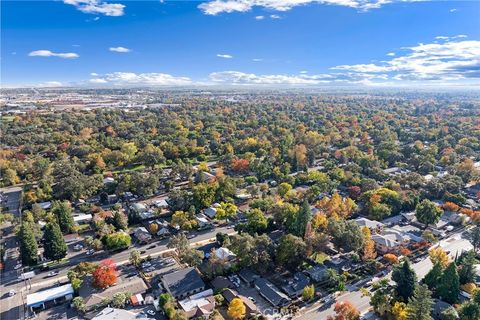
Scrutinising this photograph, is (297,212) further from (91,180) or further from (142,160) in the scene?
(142,160)

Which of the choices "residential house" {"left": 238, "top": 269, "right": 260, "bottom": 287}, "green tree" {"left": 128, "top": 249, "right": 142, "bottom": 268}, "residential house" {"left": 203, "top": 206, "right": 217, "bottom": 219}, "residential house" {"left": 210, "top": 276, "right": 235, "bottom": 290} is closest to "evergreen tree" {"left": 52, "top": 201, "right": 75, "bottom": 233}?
"green tree" {"left": 128, "top": 249, "right": 142, "bottom": 268}

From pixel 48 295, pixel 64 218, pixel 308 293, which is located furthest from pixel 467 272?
pixel 64 218

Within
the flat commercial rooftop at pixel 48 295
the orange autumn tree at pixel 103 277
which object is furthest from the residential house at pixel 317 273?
the flat commercial rooftop at pixel 48 295

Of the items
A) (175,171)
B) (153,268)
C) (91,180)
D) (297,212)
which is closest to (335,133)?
(175,171)

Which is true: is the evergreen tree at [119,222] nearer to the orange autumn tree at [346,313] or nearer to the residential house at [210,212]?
the residential house at [210,212]

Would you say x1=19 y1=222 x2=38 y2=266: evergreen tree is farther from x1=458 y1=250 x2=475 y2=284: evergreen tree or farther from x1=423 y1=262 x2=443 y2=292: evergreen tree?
x1=458 y1=250 x2=475 y2=284: evergreen tree
